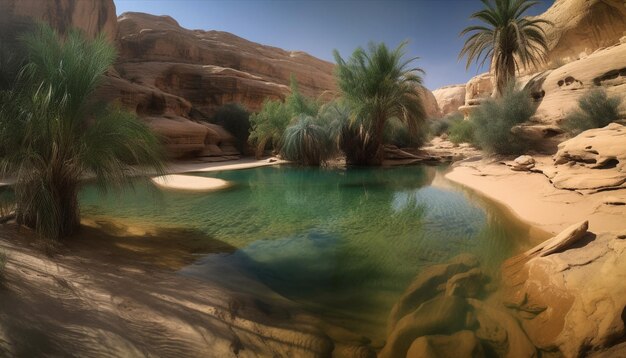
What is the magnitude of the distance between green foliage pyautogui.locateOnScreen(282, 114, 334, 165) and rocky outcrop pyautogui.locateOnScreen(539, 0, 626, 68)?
51.0 feet

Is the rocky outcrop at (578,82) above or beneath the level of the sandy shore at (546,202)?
above

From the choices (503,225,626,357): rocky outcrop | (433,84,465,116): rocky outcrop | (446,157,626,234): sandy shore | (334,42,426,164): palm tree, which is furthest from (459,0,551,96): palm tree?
(433,84,465,116): rocky outcrop

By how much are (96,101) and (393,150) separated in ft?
55.2

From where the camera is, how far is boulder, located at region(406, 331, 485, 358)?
227 cm

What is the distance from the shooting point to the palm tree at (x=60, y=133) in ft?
11.4

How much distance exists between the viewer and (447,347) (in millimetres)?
2348

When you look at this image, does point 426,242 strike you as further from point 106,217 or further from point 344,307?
point 106,217

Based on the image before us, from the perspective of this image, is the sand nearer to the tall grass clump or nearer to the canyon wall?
the canyon wall

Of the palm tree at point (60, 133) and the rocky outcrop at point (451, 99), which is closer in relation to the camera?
the palm tree at point (60, 133)

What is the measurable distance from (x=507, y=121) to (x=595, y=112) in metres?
3.25

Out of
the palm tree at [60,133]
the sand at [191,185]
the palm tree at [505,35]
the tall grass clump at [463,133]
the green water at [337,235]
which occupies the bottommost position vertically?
the green water at [337,235]

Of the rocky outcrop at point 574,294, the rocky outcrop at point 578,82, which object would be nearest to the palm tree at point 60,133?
the rocky outcrop at point 574,294

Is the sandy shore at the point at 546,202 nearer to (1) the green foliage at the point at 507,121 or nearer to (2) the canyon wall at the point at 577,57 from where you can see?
(1) the green foliage at the point at 507,121

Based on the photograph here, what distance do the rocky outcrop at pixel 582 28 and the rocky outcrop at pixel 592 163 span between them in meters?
14.8
